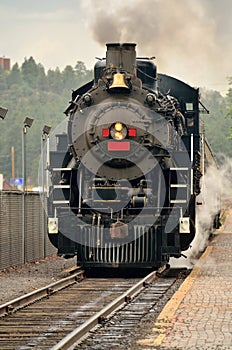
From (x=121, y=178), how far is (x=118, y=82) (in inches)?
76.2

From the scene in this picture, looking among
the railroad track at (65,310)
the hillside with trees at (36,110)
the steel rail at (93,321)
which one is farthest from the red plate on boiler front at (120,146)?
the hillside with trees at (36,110)

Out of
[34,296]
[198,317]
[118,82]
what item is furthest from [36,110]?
[198,317]

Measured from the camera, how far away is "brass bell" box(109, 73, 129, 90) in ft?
51.8

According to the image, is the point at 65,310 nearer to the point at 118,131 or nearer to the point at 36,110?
the point at 118,131

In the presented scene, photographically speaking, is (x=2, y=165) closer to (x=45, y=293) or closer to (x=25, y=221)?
(x=25, y=221)

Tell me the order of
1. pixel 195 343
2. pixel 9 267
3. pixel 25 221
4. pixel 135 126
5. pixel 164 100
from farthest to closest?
pixel 25 221 → pixel 9 267 → pixel 164 100 → pixel 135 126 → pixel 195 343

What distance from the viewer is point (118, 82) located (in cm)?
1583

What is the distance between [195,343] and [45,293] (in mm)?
5508

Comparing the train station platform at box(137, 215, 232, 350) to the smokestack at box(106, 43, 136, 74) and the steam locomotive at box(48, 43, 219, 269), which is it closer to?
the steam locomotive at box(48, 43, 219, 269)

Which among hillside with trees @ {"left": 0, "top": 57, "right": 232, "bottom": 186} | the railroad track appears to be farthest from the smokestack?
hillside with trees @ {"left": 0, "top": 57, "right": 232, "bottom": 186}

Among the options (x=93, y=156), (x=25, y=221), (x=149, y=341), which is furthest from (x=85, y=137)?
(x=149, y=341)

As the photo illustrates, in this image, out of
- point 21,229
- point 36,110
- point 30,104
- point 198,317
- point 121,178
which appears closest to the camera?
Answer: point 198,317

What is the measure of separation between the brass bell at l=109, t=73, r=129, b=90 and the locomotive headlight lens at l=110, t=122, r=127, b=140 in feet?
2.36

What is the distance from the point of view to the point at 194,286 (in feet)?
46.3
